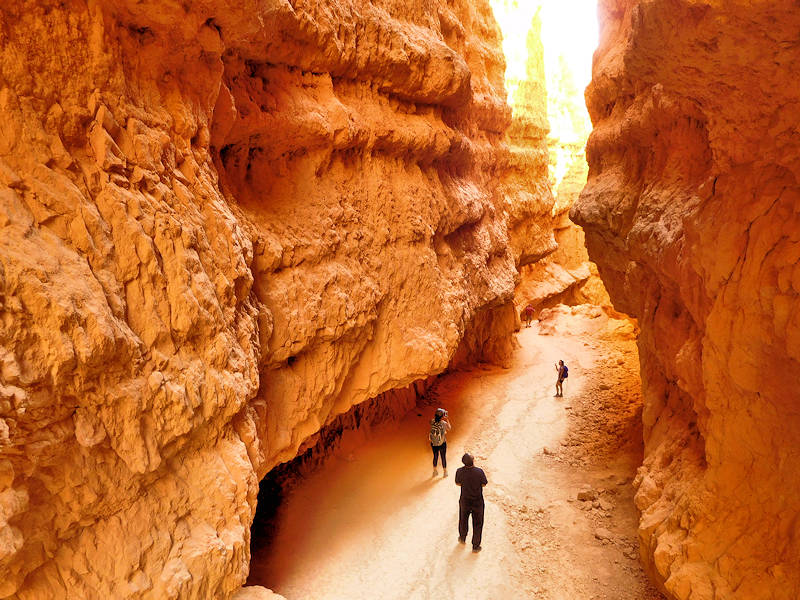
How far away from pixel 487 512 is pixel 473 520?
3.03ft

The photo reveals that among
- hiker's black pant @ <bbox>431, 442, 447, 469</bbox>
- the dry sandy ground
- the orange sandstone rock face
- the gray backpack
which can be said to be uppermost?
the orange sandstone rock face

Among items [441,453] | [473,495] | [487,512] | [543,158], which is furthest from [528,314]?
[473,495]

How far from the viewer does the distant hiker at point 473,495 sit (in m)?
6.02

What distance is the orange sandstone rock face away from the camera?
2.95 m

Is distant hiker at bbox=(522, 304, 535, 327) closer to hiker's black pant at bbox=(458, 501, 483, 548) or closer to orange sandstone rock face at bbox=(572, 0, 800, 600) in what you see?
orange sandstone rock face at bbox=(572, 0, 800, 600)

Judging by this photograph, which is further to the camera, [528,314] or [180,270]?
[528,314]

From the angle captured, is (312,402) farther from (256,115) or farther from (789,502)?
(789,502)

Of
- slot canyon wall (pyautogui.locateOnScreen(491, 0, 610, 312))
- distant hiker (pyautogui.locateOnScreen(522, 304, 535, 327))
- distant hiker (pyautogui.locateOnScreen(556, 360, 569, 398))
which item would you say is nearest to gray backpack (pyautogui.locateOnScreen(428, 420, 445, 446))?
distant hiker (pyautogui.locateOnScreen(556, 360, 569, 398))

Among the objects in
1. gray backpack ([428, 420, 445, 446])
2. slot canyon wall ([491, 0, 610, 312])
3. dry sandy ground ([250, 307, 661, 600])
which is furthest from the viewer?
slot canyon wall ([491, 0, 610, 312])

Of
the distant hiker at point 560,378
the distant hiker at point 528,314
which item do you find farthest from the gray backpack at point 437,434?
the distant hiker at point 528,314

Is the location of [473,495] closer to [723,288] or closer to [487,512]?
[487,512]

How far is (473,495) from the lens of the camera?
6074 mm

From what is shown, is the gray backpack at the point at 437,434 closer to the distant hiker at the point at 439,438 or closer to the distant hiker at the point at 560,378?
the distant hiker at the point at 439,438

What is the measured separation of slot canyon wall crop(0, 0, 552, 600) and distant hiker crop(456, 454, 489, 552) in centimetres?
154
